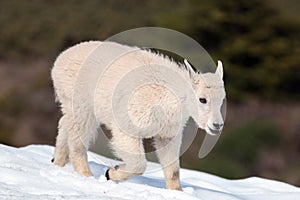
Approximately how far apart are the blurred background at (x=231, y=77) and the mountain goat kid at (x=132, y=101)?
39.7ft

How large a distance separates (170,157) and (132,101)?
2.37 ft

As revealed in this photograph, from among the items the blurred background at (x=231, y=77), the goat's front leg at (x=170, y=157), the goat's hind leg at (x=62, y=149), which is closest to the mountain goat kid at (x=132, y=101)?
the goat's front leg at (x=170, y=157)

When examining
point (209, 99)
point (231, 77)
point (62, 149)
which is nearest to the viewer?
point (209, 99)

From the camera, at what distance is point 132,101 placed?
28.0 ft

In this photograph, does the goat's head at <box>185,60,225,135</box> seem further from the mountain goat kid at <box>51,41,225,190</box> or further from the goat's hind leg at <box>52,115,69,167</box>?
the goat's hind leg at <box>52,115,69,167</box>

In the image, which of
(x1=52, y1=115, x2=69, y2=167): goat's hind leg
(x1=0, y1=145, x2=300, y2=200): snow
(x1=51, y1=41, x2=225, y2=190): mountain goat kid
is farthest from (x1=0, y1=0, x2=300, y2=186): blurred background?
(x1=51, y1=41, x2=225, y2=190): mountain goat kid

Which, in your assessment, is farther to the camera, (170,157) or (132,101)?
(170,157)

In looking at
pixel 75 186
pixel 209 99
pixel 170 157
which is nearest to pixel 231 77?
pixel 170 157

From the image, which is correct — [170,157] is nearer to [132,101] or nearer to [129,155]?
[129,155]

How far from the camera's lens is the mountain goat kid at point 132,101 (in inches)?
331

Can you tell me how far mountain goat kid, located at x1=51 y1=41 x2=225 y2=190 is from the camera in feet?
27.6

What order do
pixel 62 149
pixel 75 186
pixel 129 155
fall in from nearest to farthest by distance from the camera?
pixel 75 186
pixel 129 155
pixel 62 149

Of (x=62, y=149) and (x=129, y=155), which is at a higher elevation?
(x=129, y=155)

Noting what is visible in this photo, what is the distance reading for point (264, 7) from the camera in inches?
1303
